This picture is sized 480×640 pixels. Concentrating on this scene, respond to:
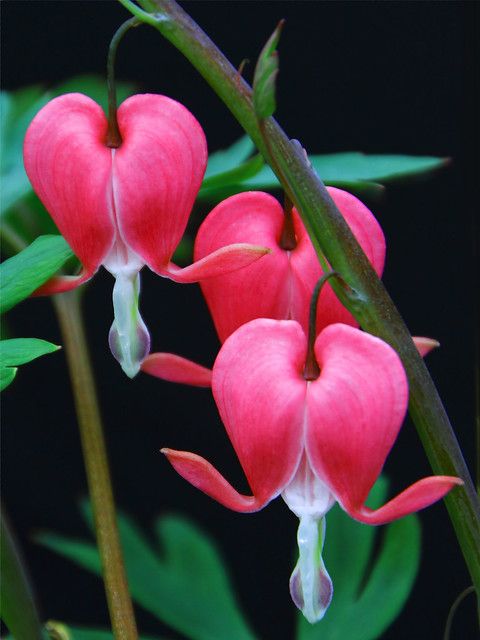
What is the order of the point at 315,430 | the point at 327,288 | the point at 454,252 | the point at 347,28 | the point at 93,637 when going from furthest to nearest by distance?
the point at 454,252 → the point at 347,28 → the point at 93,637 → the point at 327,288 → the point at 315,430

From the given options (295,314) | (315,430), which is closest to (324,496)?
(315,430)

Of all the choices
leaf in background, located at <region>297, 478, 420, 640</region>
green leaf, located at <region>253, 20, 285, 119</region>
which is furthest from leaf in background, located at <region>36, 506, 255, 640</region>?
green leaf, located at <region>253, 20, 285, 119</region>

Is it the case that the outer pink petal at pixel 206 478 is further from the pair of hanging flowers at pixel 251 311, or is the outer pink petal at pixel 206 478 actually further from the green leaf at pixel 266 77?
the green leaf at pixel 266 77

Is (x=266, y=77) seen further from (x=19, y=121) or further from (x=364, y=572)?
(x=364, y=572)

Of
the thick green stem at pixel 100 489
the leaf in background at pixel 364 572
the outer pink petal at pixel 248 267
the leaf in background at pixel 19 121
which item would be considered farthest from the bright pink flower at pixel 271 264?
Answer: the leaf in background at pixel 364 572

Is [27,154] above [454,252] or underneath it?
above

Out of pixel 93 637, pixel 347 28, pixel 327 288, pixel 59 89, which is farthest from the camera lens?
pixel 347 28


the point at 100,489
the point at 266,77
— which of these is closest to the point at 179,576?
the point at 100,489

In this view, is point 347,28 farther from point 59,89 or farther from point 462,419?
point 462,419
